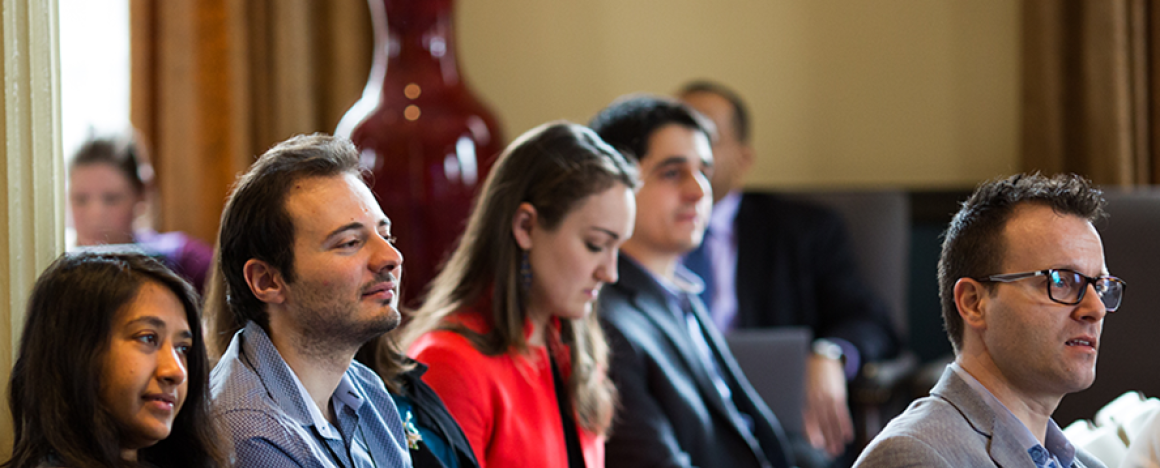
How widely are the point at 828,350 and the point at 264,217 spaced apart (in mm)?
1747

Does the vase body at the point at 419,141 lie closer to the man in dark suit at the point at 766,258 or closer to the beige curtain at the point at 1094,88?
the man in dark suit at the point at 766,258

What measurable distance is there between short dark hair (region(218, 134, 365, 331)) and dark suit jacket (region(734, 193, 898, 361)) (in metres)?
1.87

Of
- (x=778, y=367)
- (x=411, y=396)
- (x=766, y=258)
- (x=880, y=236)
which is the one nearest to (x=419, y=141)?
(x=766, y=258)

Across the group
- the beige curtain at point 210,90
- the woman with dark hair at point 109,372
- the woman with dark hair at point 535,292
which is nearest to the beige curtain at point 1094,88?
the woman with dark hair at point 535,292

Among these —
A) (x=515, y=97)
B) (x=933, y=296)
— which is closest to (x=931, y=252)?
(x=933, y=296)

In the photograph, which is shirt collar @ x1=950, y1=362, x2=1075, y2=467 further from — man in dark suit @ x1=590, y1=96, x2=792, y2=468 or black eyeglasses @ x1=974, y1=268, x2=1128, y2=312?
man in dark suit @ x1=590, y1=96, x2=792, y2=468

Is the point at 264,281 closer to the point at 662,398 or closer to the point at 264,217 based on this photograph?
the point at 264,217

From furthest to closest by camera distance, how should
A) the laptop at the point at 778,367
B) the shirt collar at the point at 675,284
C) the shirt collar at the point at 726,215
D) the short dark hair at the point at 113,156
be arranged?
the shirt collar at the point at 726,215
the short dark hair at the point at 113,156
the laptop at the point at 778,367
the shirt collar at the point at 675,284

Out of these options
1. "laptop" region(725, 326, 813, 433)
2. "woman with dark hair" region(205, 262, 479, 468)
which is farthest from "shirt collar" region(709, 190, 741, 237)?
"woman with dark hair" region(205, 262, 479, 468)

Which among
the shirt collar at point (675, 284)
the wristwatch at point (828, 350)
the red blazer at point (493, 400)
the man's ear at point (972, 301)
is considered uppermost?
A: the man's ear at point (972, 301)

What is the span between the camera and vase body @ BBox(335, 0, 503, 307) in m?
2.89

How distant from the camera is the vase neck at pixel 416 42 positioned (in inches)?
115

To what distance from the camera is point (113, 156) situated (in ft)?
9.20

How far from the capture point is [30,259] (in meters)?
1.21
